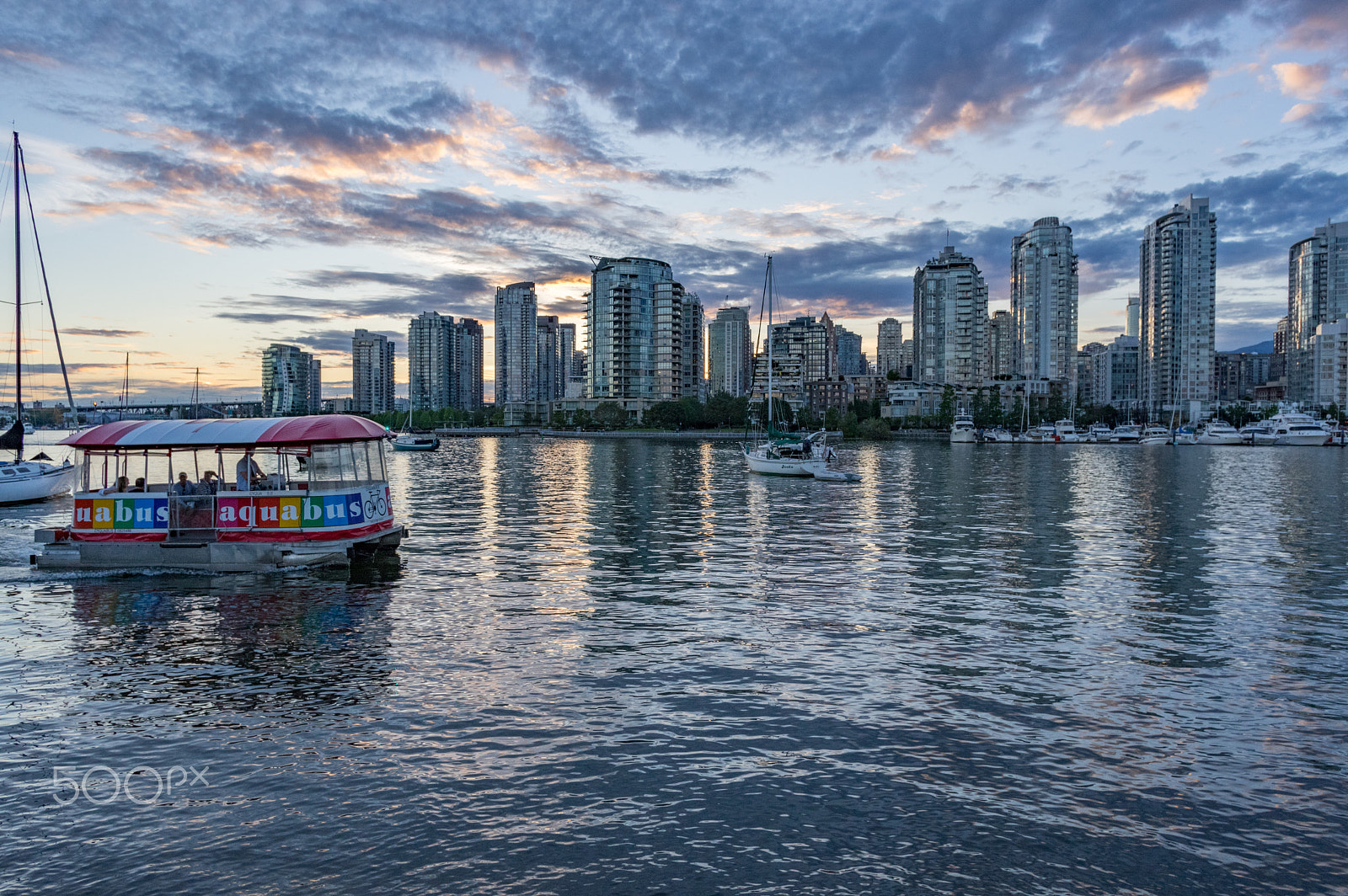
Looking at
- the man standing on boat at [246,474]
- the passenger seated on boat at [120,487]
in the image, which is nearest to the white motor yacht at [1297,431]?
the man standing on boat at [246,474]

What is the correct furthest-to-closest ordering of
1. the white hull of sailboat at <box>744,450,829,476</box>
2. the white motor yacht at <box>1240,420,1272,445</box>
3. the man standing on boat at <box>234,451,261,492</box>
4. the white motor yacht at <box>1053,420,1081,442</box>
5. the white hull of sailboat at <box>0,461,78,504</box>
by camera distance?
the white motor yacht at <box>1053,420,1081,442</box> → the white motor yacht at <box>1240,420,1272,445</box> → the white hull of sailboat at <box>744,450,829,476</box> → the white hull of sailboat at <box>0,461,78,504</box> → the man standing on boat at <box>234,451,261,492</box>

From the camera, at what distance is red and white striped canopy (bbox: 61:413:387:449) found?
25953 millimetres

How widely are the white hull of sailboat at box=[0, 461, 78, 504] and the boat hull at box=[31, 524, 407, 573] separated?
24075mm

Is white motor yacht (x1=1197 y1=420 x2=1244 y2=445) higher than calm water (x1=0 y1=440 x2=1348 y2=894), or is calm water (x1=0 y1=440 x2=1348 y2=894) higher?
white motor yacht (x1=1197 y1=420 x2=1244 y2=445)

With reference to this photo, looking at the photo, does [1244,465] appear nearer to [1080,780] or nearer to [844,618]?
[844,618]

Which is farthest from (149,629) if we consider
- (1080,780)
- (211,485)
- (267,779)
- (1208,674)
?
(1208,674)

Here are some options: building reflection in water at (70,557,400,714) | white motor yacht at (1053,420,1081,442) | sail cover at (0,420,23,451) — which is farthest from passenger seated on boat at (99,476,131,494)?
white motor yacht at (1053,420,1081,442)

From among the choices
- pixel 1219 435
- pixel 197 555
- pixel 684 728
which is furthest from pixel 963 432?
pixel 684 728

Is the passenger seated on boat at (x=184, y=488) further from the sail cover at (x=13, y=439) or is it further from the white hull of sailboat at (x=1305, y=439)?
the white hull of sailboat at (x=1305, y=439)

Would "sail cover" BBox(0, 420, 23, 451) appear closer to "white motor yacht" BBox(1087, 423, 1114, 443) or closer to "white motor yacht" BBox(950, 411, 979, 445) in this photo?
"white motor yacht" BBox(950, 411, 979, 445)

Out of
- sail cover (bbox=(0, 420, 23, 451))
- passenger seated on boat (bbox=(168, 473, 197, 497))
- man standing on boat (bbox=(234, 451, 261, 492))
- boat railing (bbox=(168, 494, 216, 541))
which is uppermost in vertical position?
sail cover (bbox=(0, 420, 23, 451))

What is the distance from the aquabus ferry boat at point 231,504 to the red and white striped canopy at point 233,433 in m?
0.04
